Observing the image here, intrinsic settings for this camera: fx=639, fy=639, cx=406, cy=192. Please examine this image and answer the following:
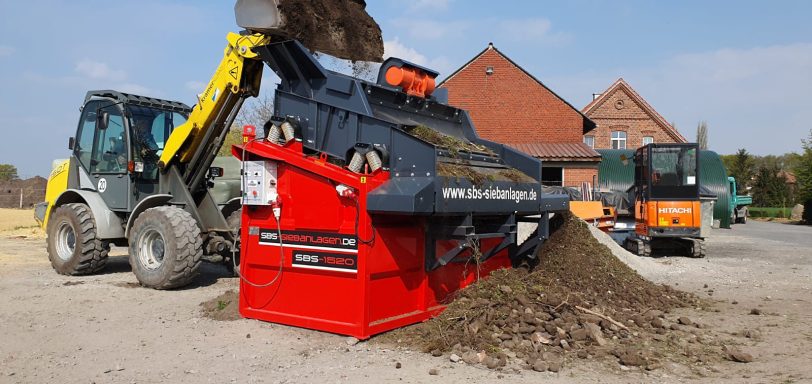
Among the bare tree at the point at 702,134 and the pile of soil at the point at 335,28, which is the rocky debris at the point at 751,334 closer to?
the pile of soil at the point at 335,28

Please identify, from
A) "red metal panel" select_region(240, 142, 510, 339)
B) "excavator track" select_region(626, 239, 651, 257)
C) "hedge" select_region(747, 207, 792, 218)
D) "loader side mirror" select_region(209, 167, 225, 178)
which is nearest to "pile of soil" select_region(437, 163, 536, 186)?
"red metal panel" select_region(240, 142, 510, 339)

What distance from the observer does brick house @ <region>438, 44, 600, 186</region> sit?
32062 mm

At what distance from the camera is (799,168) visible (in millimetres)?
42000

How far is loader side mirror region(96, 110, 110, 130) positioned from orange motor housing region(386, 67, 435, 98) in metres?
5.01

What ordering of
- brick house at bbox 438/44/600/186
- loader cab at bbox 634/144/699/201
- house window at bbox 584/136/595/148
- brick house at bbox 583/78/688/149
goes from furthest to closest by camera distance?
house window at bbox 584/136/595/148, brick house at bbox 583/78/688/149, brick house at bbox 438/44/600/186, loader cab at bbox 634/144/699/201

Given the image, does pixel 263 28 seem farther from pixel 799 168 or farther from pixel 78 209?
pixel 799 168

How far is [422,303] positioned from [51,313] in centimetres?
426

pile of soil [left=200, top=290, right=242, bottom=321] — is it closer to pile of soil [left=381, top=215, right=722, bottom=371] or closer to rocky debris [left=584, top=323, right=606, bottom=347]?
pile of soil [left=381, top=215, right=722, bottom=371]

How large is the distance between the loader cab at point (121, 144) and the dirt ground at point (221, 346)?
56.1 inches

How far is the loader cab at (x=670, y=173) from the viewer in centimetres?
1555

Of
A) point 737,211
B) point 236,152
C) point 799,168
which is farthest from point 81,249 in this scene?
point 799,168

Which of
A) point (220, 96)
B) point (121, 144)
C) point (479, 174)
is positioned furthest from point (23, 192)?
point (479, 174)

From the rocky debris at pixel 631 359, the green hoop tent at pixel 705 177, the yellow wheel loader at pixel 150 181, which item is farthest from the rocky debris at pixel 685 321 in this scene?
the green hoop tent at pixel 705 177

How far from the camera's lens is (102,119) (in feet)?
32.0
